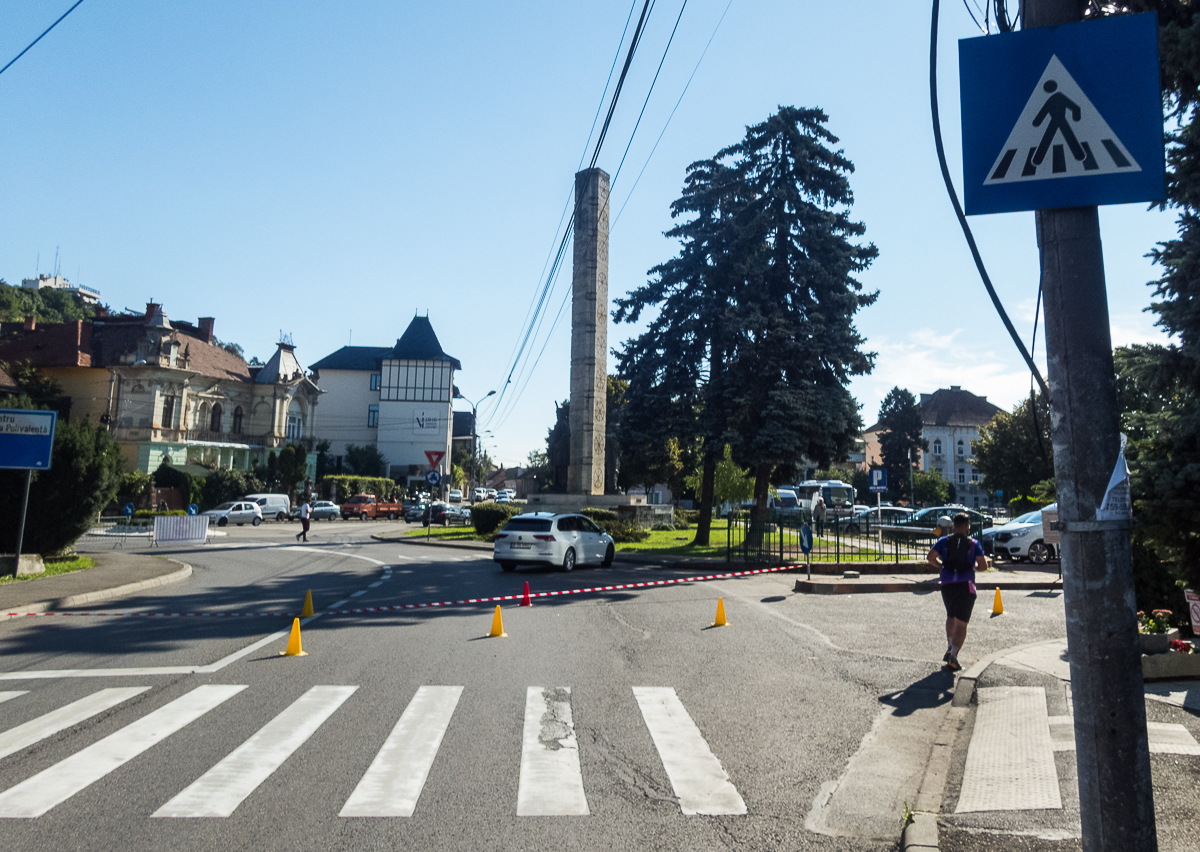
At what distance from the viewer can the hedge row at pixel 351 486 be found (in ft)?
226

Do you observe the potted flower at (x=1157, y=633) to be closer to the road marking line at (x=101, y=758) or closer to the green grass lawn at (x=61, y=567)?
the road marking line at (x=101, y=758)

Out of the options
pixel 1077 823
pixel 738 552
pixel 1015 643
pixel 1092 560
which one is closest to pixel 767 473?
pixel 738 552

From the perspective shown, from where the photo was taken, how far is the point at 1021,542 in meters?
25.8

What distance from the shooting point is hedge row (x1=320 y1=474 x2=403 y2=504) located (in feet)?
226

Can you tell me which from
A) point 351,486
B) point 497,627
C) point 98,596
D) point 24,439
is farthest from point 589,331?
point 351,486

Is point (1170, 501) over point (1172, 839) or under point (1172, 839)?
over

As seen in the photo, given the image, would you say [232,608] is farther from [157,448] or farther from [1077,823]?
[157,448]

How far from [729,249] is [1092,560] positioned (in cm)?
2549

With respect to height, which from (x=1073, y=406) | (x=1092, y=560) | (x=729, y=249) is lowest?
(x=1092, y=560)

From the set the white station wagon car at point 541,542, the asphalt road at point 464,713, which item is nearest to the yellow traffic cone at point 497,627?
the asphalt road at point 464,713

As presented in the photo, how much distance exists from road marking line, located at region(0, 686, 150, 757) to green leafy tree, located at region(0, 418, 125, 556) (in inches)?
487

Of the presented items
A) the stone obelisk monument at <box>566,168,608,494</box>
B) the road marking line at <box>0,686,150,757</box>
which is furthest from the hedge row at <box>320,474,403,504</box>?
the road marking line at <box>0,686,150,757</box>

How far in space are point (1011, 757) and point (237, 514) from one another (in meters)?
48.0

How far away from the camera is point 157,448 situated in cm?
5703
